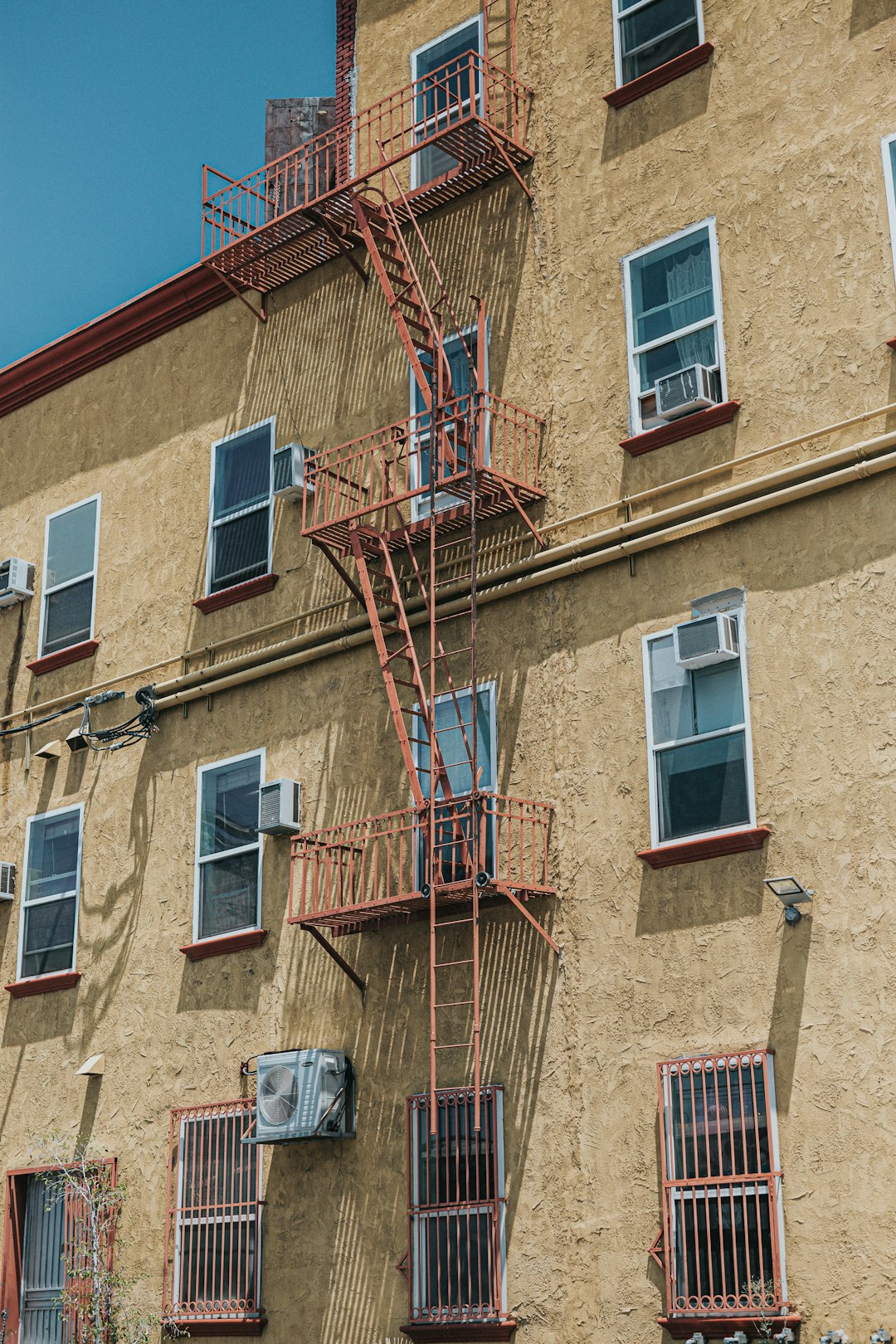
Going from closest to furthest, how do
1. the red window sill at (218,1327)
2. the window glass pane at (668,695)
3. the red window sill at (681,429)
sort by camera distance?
the window glass pane at (668,695), the red window sill at (681,429), the red window sill at (218,1327)

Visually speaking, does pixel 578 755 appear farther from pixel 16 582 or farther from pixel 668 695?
pixel 16 582

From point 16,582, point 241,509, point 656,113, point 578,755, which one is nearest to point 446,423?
point 241,509

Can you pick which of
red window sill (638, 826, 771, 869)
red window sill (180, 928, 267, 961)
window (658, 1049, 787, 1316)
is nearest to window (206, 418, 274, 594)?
red window sill (180, 928, 267, 961)

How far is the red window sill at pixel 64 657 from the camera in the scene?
65.1 ft

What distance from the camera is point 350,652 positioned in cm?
1689

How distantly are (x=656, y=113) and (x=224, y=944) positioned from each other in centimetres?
894

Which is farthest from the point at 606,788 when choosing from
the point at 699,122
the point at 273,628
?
the point at 699,122

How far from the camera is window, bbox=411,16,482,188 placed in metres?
17.5

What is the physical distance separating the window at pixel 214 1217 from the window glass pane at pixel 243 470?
21.1 ft

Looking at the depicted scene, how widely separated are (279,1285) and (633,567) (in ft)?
23.6

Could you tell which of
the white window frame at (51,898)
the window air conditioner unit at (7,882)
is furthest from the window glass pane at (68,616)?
the window air conditioner unit at (7,882)

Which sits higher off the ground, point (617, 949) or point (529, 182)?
point (529, 182)

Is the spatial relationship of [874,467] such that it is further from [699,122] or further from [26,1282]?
[26,1282]

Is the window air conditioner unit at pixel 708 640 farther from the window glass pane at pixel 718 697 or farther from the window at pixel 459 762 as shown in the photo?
the window at pixel 459 762
